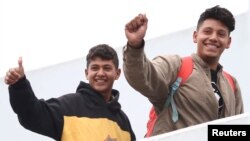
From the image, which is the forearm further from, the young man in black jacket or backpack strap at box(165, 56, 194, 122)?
the young man in black jacket

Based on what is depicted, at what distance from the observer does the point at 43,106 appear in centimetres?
386

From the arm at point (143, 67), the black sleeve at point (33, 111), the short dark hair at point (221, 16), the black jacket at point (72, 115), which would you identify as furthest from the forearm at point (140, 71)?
the short dark hair at point (221, 16)

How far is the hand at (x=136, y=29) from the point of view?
12.0 ft

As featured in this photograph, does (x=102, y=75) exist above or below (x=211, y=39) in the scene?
below

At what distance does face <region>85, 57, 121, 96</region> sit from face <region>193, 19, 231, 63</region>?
34 centimetres

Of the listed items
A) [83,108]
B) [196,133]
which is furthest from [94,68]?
[196,133]

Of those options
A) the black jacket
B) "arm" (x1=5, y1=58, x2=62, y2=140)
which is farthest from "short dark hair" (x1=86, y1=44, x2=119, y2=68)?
"arm" (x1=5, y1=58, x2=62, y2=140)

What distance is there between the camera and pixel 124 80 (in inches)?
244

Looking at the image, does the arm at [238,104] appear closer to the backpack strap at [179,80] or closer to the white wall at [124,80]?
the backpack strap at [179,80]

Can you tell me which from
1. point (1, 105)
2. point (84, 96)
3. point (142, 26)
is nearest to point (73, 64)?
point (1, 105)

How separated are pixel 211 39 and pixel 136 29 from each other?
50 centimetres

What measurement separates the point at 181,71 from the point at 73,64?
8.34ft

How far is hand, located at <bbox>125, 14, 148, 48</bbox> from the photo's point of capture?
3.64m

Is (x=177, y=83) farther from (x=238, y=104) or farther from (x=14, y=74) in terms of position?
(x=14, y=74)
